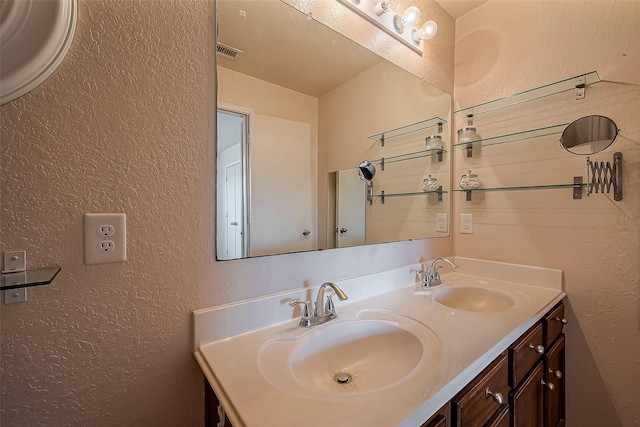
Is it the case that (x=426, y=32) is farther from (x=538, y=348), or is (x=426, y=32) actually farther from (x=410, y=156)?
(x=538, y=348)

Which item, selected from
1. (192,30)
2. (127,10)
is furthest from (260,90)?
(127,10)

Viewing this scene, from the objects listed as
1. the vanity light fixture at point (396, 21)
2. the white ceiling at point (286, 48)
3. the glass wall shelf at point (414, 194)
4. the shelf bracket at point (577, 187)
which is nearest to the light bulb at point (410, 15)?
the vanity light fixture at point (396, 21)

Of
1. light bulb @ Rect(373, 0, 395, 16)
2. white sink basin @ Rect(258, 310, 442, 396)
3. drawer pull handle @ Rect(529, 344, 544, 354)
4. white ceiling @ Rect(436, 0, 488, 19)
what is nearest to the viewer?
white sink basin @ Rect(258, 310, 442, 396)

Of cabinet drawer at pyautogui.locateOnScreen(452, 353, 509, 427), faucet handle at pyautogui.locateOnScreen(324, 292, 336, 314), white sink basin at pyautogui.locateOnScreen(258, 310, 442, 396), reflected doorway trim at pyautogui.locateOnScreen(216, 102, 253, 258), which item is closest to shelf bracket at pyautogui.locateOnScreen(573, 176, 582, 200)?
cabinet drawer at pyautogui.locateOnScreen(452, 353, 509, 427)

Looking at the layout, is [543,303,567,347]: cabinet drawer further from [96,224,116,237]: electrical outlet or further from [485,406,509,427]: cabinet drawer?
[96,224,116,237]: electrical outlet

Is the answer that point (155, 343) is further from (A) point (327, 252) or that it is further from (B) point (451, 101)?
(B) point (451, 101)

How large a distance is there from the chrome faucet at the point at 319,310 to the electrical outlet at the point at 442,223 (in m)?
0.93

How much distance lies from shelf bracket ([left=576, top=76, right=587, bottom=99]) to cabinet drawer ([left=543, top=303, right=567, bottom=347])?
0.93 m

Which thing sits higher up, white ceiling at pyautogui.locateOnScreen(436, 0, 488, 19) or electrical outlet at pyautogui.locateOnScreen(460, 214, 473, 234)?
Result: white ceiling at pyautogui.locateOnScreen(436, 0, 488, 19)

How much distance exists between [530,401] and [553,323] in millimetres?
350

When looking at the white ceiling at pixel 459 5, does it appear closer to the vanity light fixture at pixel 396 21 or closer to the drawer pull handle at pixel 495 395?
the vanity light fixture at pixel 396 21

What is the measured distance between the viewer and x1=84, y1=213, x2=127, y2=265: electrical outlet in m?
0.59

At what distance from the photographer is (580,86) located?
1.17 meters

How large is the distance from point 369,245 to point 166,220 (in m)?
0.79
